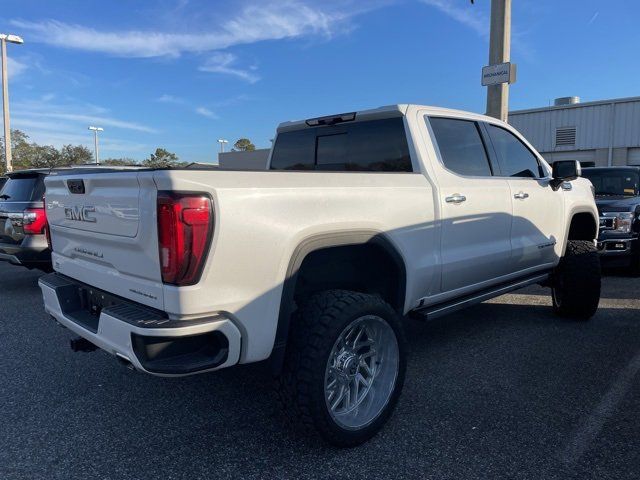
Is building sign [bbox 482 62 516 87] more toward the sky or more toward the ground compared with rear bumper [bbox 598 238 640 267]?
more toward the sky

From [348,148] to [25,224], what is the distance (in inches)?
184

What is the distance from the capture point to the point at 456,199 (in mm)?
3527

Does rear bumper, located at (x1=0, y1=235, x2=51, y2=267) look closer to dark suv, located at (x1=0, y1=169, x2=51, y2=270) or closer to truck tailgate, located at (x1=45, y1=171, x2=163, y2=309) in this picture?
dark suv, located at (x1=0, y1=169, x2=51, y2=270)

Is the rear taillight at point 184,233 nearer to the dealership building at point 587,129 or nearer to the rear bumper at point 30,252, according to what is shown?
the rear bumper at point 30,252

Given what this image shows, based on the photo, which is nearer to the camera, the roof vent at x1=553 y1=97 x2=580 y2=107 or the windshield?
the windshield

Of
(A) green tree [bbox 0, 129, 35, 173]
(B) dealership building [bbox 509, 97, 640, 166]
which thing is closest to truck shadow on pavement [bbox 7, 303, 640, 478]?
(B) dealership building [bbox 509, 97, 640, 166]

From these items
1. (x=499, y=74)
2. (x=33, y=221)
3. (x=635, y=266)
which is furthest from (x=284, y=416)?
(x=499, y=74)

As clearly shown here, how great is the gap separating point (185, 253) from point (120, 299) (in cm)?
65

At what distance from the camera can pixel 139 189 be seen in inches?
90.5

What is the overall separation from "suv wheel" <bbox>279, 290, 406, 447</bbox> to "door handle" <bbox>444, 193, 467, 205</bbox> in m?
1.03

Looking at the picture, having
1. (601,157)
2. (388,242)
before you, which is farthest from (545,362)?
(601,157)

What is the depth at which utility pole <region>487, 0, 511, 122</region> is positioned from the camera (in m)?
9.29

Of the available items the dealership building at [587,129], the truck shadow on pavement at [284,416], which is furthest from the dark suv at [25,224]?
the dealership building at [587,129]

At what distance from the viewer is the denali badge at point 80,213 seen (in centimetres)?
274
